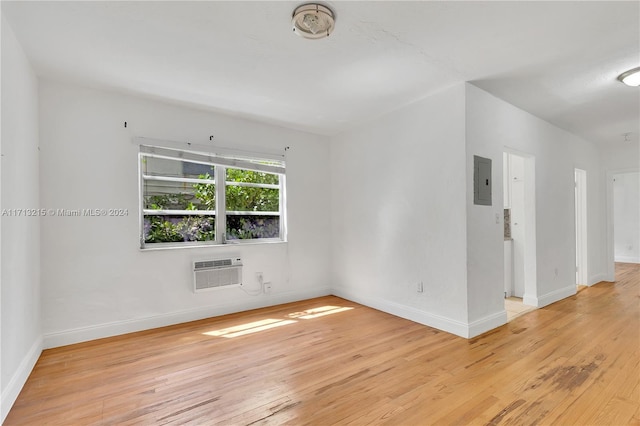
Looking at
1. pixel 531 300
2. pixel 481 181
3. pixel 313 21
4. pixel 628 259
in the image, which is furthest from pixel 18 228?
pixel 628 259

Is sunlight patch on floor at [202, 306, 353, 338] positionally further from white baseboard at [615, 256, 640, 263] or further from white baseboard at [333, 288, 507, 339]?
white baseboard at [615, 256, 640, 263]

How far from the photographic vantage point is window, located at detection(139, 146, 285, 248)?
11.8 feet

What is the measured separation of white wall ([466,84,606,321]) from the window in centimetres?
258

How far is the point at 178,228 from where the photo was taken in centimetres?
378

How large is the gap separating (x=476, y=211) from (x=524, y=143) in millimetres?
1447

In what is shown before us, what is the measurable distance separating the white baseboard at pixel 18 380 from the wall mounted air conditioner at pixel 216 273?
4.76 feet

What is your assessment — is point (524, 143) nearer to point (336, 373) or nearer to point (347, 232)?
point (347, 232)

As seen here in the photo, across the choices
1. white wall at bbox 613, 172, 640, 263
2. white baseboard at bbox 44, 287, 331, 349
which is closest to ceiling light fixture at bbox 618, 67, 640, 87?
white baseboard at bbox 44, 287, 331, 349

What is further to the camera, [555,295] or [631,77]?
[555,295]

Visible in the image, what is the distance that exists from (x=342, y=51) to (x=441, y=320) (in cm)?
281

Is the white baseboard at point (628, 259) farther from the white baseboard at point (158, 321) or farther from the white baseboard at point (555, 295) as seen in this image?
the white baseboard at point (158, 321)

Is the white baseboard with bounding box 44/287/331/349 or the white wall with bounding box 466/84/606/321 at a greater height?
the white wall with bounding box 466/84/606/321

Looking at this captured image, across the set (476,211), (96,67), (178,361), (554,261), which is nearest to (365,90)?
(476,211)

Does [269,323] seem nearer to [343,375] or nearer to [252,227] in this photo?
[252,227]
